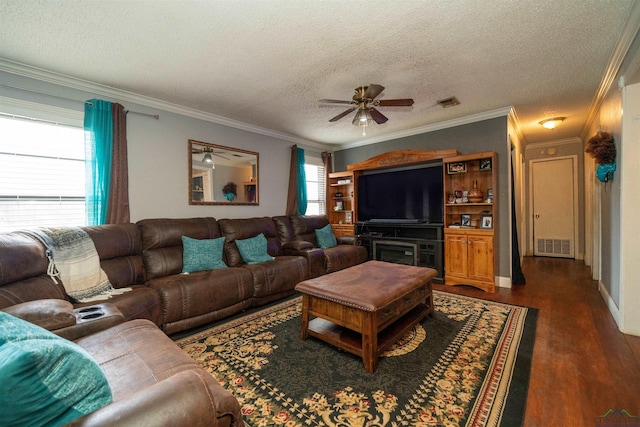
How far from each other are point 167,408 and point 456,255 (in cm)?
407

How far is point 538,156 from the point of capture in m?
6.12

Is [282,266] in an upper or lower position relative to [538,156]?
lower

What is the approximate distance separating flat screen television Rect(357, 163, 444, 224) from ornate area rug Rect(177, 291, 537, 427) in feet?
6.58

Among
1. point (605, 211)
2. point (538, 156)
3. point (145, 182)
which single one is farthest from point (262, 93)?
point (538, 156)

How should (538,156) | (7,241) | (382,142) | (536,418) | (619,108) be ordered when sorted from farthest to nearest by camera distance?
(538,156)
(382,142)
(619,108)
(7,241)
(536,418)

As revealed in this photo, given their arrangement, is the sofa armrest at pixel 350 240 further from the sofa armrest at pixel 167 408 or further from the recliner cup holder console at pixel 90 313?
the sofa armrest at pixel 167 408

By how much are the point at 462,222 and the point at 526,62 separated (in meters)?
2.25

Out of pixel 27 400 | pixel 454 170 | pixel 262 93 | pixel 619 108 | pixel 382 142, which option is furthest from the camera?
pixel 382 142

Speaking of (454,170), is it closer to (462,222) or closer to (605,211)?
(462,222)

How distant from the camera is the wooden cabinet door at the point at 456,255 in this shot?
3.94 metres

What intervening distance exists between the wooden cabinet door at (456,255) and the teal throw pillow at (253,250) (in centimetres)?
264

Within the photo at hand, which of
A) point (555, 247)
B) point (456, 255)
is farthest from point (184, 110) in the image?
point (555, 247)

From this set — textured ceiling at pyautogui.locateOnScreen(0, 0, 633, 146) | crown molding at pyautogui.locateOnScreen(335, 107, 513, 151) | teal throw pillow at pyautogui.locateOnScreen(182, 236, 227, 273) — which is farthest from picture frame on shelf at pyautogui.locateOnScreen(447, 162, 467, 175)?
teal throw pillow at pyautogui.locateOnScreen(182, 236, 227, 273)

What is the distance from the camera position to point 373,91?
2.75 meters
